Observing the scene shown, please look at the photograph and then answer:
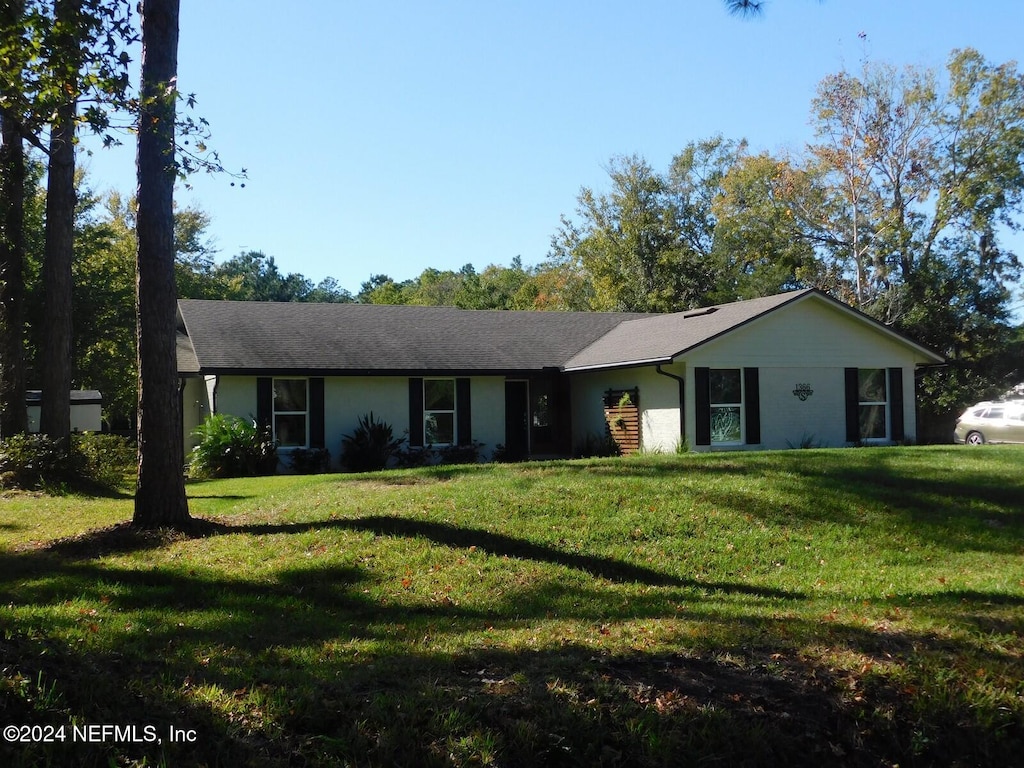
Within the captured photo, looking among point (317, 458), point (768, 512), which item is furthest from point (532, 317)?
point (768, 512)

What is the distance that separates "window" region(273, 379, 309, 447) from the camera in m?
19.6

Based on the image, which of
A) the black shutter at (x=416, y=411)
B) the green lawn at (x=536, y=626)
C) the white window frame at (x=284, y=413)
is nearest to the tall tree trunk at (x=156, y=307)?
the green lawn at (x=536, y=626)

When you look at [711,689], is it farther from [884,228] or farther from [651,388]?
[884,228]

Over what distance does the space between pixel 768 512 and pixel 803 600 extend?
2966mm

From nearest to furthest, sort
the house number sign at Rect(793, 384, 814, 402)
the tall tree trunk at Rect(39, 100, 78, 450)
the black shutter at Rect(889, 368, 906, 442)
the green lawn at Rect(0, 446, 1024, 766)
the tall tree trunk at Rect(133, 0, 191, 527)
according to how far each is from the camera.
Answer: the green lawn at Rect(0, 446, 1024, 766)
the tall tree trunk at Rect(133, 0, 191, 527)
the tall tree trunk at Rect(39, 100, 78, 450)
the house number sign at Rect(793, 384, 814, 402)
the black shutter at Rect(889, 368, 906, 442)

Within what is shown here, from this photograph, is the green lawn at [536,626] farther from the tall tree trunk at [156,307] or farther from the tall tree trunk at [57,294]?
the tall tree trunk at [57,294]

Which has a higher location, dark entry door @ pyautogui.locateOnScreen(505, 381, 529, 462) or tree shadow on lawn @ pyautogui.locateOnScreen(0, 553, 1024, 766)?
dark entry door @ pyautogui.locateOnScreen(505, 381, 529, 462)

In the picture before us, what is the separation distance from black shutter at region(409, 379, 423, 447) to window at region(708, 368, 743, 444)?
6952 millimetres

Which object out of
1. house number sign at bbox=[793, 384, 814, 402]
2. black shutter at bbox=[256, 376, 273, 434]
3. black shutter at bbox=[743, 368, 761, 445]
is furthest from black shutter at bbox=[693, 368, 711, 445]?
black shutter at bbox=[256, 376, 273, 434]

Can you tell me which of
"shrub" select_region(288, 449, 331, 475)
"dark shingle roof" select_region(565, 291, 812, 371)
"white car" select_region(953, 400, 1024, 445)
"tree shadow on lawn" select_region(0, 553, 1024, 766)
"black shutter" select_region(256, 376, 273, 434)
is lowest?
"tree shadow on lawn" select_region(0, 553, 1024, 766)

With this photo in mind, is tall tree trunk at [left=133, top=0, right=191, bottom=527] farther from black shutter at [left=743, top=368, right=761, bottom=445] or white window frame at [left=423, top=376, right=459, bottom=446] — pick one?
black shutter at [left=743, top=368, right=761, bottom=445]

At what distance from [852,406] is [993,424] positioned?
836 centimetres

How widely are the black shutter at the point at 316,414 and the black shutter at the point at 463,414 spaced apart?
11.0 feet

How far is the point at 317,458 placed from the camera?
63.4 feet
